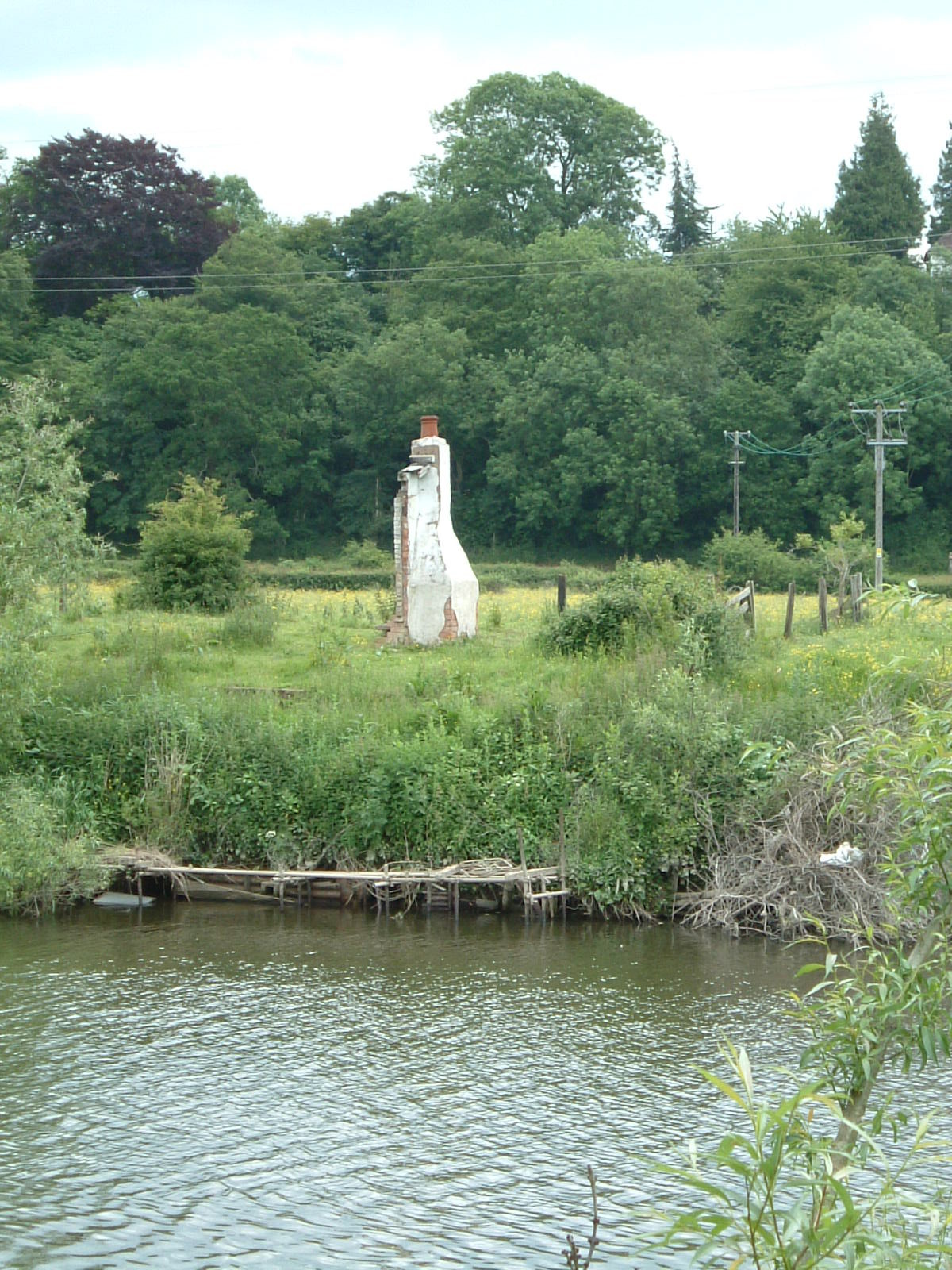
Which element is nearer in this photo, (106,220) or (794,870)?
(794,870)

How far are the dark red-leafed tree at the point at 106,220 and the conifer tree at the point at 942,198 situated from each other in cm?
3620

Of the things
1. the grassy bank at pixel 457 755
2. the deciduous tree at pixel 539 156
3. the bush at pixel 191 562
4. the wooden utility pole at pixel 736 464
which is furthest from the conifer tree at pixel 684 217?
the grassy bank at pixel 457 755

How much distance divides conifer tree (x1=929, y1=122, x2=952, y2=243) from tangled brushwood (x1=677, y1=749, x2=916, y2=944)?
62931 mm

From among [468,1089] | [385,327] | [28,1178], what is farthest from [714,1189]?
[385,327]

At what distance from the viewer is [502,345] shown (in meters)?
62.4

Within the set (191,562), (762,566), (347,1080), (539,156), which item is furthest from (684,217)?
(347,1080)

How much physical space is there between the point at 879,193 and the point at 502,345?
62.0 ft

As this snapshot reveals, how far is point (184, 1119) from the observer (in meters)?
10.6

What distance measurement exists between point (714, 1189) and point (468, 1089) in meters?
8.16

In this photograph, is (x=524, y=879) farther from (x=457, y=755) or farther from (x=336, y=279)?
(x=336, y=279)

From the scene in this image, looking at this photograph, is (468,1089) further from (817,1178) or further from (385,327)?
(385,327)

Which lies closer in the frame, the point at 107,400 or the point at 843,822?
the point at 843,822

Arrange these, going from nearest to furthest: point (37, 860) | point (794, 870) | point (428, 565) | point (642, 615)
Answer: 1. point (794, 870)
2. point (37, 860)
3. point (642, 615)
4. point (428, 565)

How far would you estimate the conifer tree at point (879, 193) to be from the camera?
64.8 m
